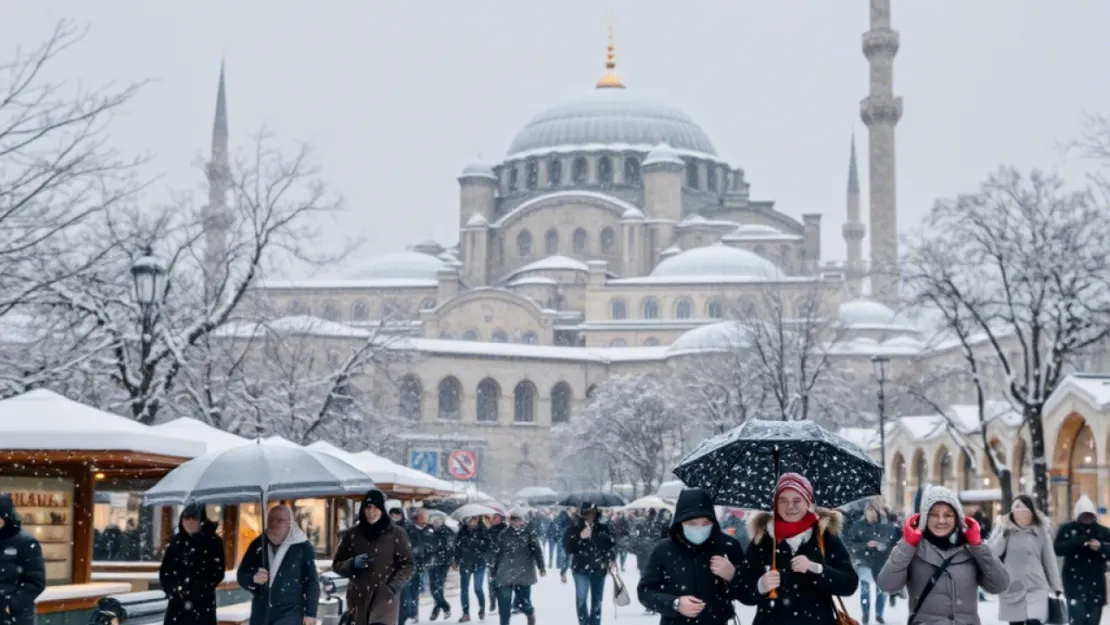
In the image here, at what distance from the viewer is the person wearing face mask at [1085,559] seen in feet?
40.8

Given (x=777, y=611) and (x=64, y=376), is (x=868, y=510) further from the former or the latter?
(x=777, y=611)

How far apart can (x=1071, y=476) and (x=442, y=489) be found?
10.6m

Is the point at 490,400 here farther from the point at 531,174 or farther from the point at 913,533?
the point at 913,533

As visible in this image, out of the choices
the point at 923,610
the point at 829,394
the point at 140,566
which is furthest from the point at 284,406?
the point at 829,394

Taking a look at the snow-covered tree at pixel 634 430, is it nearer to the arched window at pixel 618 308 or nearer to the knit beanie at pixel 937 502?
the arched window at pixel 618 308

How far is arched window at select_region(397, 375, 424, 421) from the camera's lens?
247 ft

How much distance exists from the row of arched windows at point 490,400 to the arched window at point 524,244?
10.1 metres

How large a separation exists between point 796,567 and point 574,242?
81.8 metres

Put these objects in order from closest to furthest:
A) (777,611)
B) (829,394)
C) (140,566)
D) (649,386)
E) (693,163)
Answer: (777,611), (140,566), (829,394), (649,386), (693,163)

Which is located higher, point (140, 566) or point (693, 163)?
point (693, 163)

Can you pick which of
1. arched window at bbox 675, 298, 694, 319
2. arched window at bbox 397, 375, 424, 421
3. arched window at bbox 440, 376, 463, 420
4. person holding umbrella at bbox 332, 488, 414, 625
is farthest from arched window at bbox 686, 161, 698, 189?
person holding umbrella at bbox 332, 488, 414, 625

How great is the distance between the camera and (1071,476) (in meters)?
27.9

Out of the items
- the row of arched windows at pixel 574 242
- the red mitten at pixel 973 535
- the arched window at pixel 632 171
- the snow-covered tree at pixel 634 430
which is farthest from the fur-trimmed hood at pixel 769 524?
the arched window at pixel 632 171

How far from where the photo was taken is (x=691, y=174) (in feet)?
309
